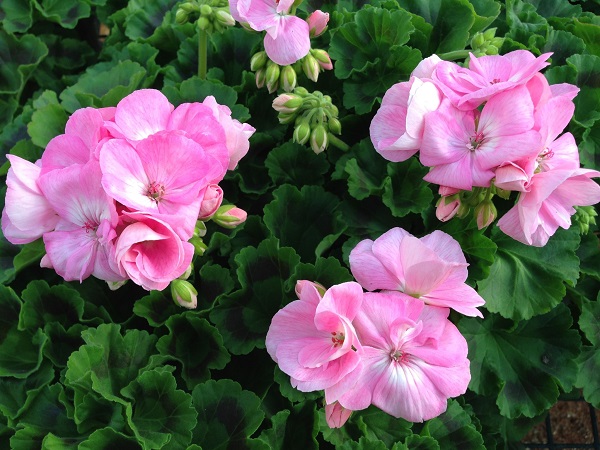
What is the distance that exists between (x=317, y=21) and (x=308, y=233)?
0.46m

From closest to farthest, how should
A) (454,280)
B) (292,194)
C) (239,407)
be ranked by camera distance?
(454,280)
(239,407)
(292,194)

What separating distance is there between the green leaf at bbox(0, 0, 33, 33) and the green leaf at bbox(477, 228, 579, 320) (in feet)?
5.03

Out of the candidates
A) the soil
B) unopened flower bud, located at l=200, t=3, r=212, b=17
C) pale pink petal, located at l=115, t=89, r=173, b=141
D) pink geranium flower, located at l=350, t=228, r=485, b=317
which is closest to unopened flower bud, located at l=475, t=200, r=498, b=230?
pink geranium flower, located at l=350, t=228, r=485, b=317

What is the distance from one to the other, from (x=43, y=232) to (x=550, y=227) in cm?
81

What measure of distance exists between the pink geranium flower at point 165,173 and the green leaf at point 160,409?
13.2 inches

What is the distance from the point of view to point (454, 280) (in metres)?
0.98

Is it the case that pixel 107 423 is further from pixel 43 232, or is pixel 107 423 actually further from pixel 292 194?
pixel 292 194

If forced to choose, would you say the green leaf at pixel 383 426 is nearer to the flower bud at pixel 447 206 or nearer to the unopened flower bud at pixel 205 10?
the flower bud at pixel 447 206

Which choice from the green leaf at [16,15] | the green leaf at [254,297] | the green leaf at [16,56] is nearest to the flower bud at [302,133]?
the green leaf at [254,297]

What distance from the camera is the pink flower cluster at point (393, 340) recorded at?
0.92m

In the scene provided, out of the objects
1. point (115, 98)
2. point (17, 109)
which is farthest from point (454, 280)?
point (17, 109)

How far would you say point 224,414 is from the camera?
47.0 inches

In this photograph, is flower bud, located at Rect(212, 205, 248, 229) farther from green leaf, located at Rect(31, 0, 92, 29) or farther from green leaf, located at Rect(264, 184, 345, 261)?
green leaf, located at Rect(31, 0, 92, 29)

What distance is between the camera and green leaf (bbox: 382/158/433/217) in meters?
1.33
